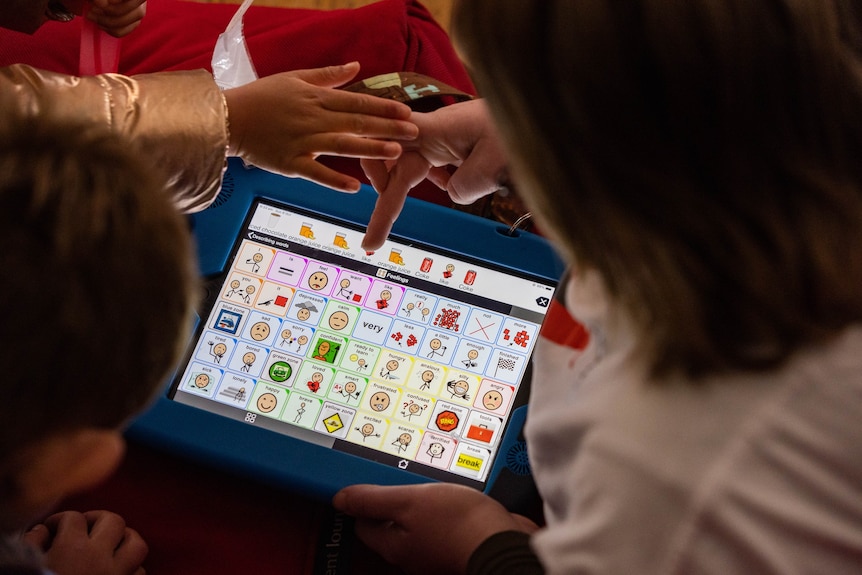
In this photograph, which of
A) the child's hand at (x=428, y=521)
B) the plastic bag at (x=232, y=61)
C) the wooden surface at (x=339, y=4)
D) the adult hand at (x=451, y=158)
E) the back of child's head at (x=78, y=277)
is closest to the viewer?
the back of child's head at (x=78, y=277)

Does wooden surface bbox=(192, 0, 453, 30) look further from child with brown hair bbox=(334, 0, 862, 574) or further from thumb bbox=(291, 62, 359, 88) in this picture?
child with brown hair bbox=(334, 0, 862, 574)

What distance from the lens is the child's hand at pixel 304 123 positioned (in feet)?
2.19

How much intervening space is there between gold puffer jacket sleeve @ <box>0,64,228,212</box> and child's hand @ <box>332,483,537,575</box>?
0.30 metres

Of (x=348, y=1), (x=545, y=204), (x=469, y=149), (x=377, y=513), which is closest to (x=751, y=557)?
(x=545, y=204)

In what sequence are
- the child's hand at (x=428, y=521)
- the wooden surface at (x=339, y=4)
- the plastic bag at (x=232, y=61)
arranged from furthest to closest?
the wooden surface at (x=339, y=4) < the plastic bag at (x=232, y=61) < the child's hand at (x=428, y=521)

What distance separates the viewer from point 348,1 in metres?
1.25

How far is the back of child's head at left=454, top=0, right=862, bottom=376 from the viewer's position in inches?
13.9

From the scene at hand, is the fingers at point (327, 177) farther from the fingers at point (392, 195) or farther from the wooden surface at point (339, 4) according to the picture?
the wooden surface at point (339, 4)

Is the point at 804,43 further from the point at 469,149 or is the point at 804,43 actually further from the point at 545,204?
the point at 469,149

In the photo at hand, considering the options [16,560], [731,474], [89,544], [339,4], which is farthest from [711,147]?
[339,4]

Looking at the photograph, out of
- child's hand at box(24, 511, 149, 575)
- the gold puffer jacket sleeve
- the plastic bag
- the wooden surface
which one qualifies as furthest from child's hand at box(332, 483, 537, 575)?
the wooden surface

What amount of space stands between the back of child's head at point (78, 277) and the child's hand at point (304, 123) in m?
0.27

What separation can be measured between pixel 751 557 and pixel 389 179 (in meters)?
0.46

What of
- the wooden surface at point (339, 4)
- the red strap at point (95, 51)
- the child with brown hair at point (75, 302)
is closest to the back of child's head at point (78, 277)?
the child with brown hair at point (75, 302)
